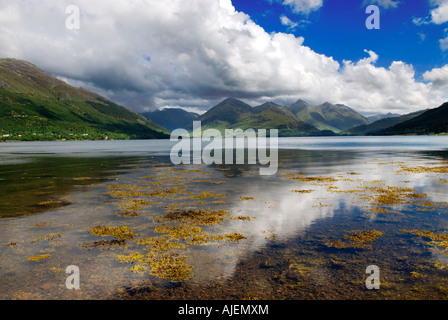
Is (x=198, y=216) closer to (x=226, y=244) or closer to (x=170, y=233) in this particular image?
(x=170, y=233)

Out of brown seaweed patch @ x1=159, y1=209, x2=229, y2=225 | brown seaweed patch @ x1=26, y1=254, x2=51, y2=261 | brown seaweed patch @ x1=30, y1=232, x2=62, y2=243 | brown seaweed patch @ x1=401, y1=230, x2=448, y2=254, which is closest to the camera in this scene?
brown seaweed patch @ x1=26, y1=254, x2=51, y2=261

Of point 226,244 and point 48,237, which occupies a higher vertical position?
point 48,237

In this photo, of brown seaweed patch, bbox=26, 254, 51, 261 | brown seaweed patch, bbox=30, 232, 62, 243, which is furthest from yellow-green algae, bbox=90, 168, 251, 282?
brown seaweed patch, bbox=26, 254, 51, 261

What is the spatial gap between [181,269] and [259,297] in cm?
450

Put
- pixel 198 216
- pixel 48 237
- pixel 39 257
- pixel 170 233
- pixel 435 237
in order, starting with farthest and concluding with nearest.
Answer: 1. pixel 198 216
2. pixel 170 233
3. pixel 48 237
4. pixel 435 237
5. pixel 39 257

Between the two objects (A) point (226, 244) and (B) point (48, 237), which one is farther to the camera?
(B) point (48, 237)

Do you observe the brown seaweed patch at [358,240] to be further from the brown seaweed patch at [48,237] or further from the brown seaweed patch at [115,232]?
the brown seaweed patch at [48,237]

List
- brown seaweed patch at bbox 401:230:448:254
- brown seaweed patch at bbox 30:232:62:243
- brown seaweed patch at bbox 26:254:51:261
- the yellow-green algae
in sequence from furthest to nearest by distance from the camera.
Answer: brown seaweed patch at bbox 30:232:62:243, brown seaweed patch at bbox 401:230:448:254, brown seaweed patch at bbox 26:254:51:261, the yellow-green algae

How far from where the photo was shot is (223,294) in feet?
37.7

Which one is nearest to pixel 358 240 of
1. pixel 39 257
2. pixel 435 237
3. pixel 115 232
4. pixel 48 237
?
pixel 435 237

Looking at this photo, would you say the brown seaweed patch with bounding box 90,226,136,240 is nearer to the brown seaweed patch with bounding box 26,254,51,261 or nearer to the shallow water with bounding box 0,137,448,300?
the shallow water with bounding box 0,137,448,300

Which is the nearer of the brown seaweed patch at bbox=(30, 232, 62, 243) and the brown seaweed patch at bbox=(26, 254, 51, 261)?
the brown seaweed patch at bbox=(26, 254, 51, 261)
